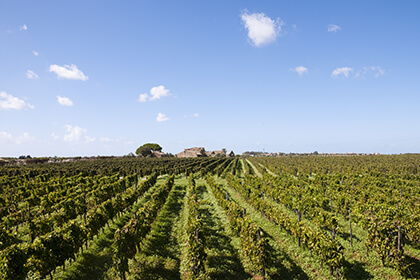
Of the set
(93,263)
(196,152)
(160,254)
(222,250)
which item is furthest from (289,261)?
(196,152)

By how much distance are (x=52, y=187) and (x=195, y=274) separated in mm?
28968

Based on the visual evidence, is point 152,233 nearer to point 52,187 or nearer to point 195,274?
point 195,274

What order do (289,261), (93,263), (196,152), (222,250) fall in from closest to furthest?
1. (289,261)
2. (93,263)
3. (222,250)
4. (196,152)

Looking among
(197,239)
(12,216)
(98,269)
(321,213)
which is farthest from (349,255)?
(12,216)

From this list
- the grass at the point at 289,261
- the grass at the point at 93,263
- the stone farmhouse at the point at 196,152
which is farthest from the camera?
the stone farmhouse at the point at 196,152

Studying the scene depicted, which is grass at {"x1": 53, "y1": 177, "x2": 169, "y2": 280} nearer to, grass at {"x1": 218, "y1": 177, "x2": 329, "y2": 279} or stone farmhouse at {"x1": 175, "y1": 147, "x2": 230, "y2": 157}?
grass at {"x1": 218, "y1": 177, "x2": 329, "y2": 279}

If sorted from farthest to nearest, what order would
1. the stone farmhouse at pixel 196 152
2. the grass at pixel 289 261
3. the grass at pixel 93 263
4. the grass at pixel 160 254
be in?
1. the stone farmhouse at pixel 196 152
2. the grass at pixel 160 254
3. the grass at pixel 93 263
4. the grass at pixel 289 261

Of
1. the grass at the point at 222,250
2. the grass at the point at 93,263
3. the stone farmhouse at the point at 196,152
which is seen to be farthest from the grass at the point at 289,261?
the stone farmhouse at the point at 196,152

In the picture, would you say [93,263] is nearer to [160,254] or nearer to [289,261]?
[160,254]

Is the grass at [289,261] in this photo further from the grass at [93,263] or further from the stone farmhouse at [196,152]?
the stone farmhouse at [196,152]

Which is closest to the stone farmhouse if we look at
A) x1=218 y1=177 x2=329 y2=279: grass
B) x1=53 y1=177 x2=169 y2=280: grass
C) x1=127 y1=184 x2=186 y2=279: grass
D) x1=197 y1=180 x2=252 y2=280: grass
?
x1=197 y1=180 x2=252 y2=280: grass

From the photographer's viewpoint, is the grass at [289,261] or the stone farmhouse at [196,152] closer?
the grass at [289,261]

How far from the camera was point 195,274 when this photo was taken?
9.77m

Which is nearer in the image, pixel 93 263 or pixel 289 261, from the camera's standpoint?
pixel 289 261
